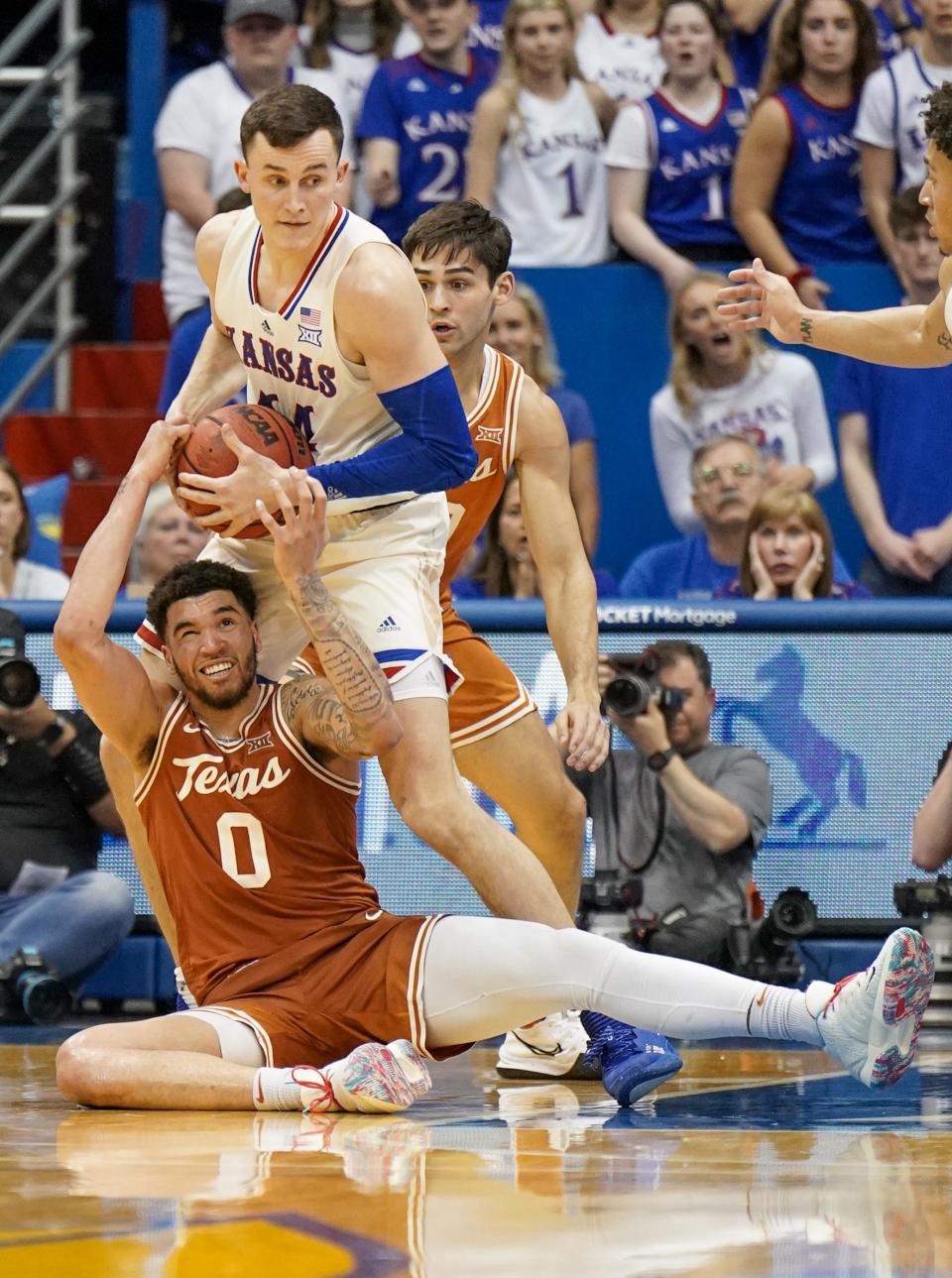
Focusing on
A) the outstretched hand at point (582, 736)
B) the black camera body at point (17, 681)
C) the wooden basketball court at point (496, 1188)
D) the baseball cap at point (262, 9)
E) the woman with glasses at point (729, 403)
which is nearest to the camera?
the wooden basketball court at point (496, 1188)

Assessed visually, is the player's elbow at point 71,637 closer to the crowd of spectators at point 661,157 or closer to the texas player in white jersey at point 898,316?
the texas player in white jersey at point 898,316

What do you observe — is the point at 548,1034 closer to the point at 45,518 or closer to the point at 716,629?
the point at 716,629

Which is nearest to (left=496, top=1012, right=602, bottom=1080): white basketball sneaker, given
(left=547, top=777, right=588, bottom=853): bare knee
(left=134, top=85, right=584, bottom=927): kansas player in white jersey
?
(left=547, top=777, right=588, bottom=853): bare knee

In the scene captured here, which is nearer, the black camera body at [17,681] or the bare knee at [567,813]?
the bare knee at [567,813]

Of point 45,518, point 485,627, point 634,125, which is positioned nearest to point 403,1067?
point 485,627

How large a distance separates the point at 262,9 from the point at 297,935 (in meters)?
5.36

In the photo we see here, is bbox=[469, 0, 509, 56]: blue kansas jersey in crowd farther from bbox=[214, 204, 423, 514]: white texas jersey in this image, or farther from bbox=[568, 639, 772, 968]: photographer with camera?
bbox=[214, 204, 423, 514]: white texas jersey

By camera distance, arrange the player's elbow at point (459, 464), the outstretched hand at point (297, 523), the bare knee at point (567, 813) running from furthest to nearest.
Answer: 1. the bare knee at point (567, 813)
2. the player's elbow at point (459, 464)
3. the outstretched hand at point (297, 523)

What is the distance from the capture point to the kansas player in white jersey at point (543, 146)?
345 inches

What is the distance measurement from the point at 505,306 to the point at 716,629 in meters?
1.69

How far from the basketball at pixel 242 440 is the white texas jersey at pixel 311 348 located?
3.3 inches

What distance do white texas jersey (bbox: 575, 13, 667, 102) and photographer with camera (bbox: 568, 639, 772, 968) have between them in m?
3.82

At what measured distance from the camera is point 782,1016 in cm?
431

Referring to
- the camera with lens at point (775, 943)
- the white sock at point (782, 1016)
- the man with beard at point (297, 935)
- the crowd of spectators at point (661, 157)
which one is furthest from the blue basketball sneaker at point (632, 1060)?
the crowd of spectators at point (661, 157)
